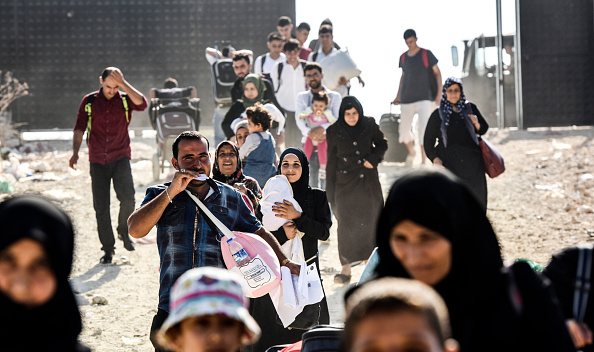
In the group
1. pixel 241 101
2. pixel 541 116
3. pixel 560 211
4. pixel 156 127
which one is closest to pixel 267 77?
pixel 241 101

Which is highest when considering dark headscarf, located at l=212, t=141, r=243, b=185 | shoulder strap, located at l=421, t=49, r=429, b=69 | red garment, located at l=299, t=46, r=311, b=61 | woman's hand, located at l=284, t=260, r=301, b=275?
red garment, located at l=299, t=46, r=311, b=61

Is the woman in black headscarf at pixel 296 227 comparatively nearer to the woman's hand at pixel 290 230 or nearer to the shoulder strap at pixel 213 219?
the woman's hand at pixel 290 230

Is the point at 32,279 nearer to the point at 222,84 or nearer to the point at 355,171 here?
the point at 355,171

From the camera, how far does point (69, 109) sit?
20.9 metres

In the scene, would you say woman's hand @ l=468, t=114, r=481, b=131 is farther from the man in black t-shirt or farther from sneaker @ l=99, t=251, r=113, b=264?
the man in black t-shirt

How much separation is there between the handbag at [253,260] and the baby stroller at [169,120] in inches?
334

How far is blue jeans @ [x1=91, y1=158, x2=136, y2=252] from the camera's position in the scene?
28.0 ft

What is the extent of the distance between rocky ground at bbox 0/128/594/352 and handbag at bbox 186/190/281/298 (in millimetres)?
1661

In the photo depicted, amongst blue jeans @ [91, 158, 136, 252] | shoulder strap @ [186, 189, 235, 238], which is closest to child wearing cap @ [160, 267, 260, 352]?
shoulder strap @ [186, 189, 235, 238]

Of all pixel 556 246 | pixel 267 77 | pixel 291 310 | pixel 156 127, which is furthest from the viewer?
pixel 156 127

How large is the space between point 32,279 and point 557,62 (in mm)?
16886

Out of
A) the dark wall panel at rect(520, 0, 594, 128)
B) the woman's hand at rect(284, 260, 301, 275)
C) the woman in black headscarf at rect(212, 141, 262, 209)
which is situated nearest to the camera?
the woman's hand at rect(284, 260, 301, 275)

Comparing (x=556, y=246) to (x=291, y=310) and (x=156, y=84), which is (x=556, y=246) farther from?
(x=156, y=84)

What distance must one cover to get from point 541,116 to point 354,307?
16.8 meters
